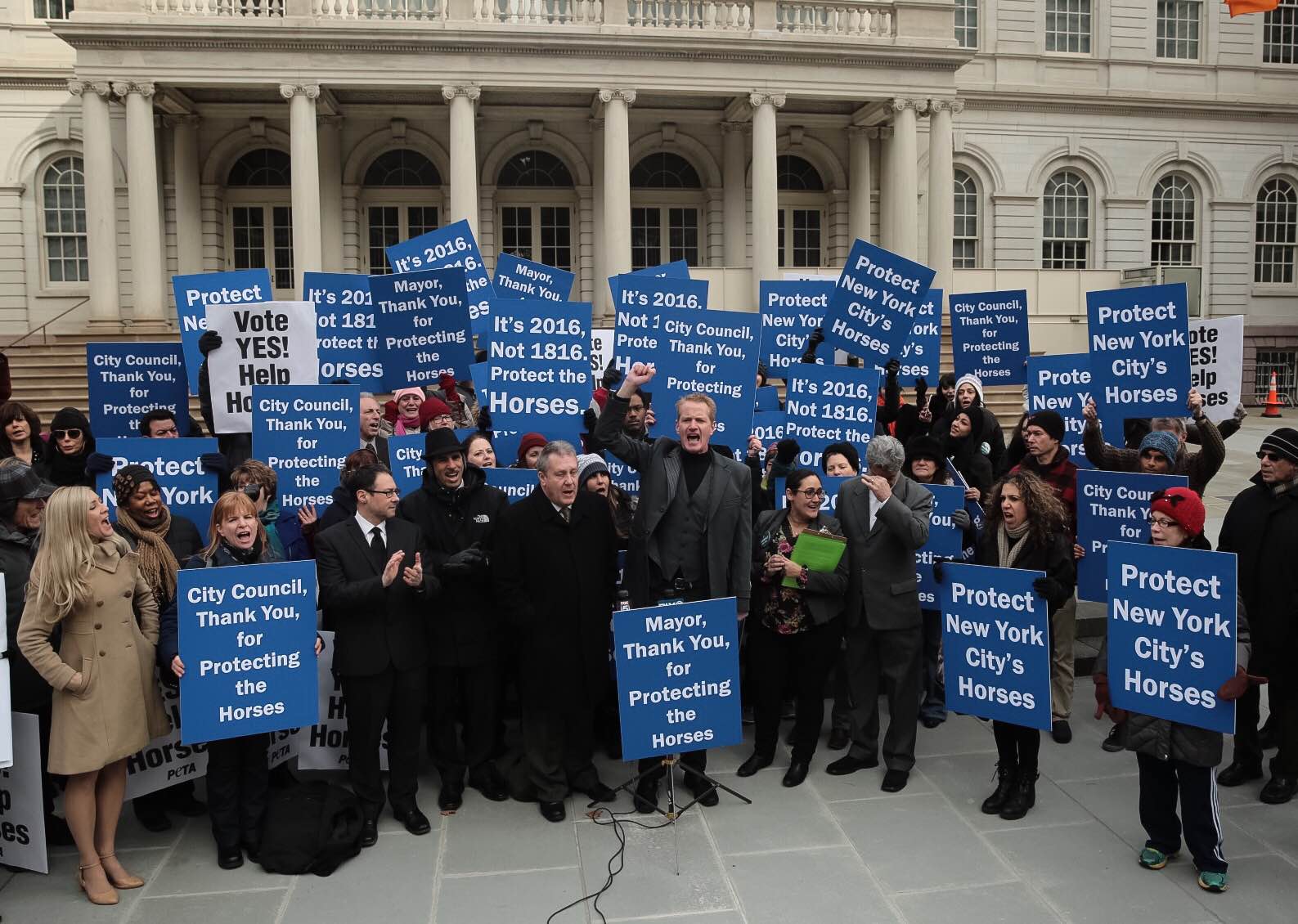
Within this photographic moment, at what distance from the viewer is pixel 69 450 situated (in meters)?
7.55

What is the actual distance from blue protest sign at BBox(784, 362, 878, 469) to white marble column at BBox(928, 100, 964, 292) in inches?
642

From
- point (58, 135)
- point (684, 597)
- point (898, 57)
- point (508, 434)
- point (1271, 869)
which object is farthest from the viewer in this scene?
point (58, 135)

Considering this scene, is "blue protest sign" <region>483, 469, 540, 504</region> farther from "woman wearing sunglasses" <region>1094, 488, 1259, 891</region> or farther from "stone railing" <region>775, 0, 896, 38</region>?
"stone railing" <region>775, 0, 896, 38</region>

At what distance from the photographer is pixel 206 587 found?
17.1ft

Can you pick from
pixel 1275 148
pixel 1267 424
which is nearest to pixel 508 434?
pixel 1267 424

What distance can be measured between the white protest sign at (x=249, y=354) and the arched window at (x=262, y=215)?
17.4m

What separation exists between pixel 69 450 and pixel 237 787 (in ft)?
11.4

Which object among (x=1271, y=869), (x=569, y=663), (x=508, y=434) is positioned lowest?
(x=1271, y=869)

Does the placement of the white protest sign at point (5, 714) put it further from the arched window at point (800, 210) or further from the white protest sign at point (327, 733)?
the arched window at point (800, 210)

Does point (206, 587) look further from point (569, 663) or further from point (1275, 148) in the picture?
point (1275, 148)

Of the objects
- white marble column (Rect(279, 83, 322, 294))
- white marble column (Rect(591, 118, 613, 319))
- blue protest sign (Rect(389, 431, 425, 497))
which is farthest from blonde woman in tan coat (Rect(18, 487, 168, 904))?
white marble column (Rect(591, 118, 613, 319))

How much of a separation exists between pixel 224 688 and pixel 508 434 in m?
3.13

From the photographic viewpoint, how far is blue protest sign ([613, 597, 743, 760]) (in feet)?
18.7

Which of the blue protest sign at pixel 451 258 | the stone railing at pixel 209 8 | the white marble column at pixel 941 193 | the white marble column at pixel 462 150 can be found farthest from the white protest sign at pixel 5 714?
the white marble column at pixel 941 193
